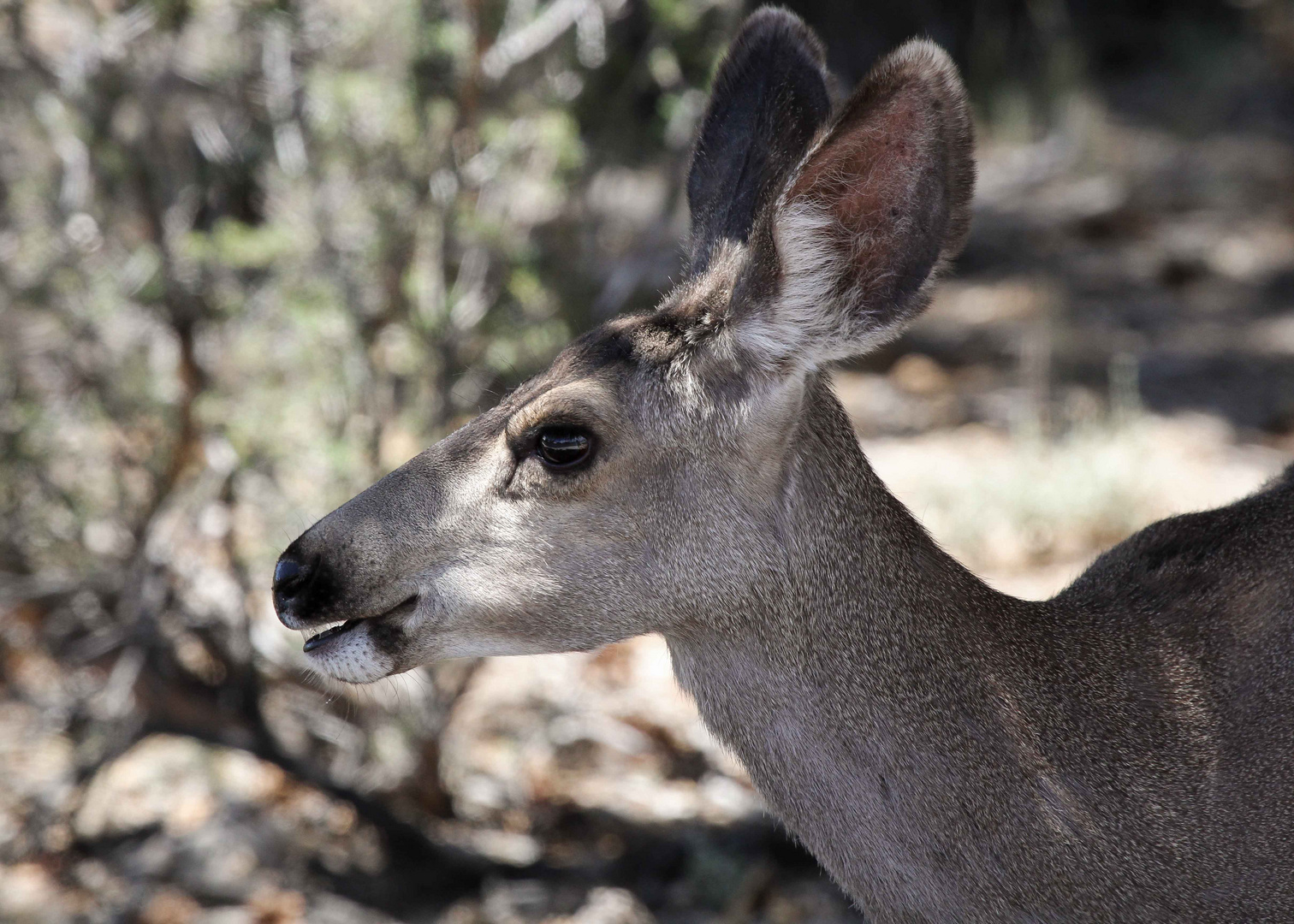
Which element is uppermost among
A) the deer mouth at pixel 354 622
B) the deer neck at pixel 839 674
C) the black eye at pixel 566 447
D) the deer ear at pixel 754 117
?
the deer ear at pixel 754 117

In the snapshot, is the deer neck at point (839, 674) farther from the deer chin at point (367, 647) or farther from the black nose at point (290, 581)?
the black nose at point (290, 581)

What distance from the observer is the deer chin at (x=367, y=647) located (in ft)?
9.14

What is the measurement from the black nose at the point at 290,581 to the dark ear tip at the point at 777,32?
1.66 meters

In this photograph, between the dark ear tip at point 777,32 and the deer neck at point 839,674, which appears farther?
the dark ear tip at point 777,32

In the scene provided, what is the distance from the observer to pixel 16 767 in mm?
5227

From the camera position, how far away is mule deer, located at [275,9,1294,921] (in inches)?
Result: 107

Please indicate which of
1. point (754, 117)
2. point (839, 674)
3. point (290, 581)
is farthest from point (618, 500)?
point (754, 117)

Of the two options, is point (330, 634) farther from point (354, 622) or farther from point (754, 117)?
point (754, 117)

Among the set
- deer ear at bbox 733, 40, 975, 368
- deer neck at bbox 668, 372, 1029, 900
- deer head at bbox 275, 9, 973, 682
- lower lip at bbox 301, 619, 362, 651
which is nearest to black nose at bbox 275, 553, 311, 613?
deer head at bbox 275, 9, 973, 682

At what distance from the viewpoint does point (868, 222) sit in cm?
265

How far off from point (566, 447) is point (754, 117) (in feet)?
3.43

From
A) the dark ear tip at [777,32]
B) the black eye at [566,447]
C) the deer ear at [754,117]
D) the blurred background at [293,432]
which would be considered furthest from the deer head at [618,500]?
the blurred background at [293,432]

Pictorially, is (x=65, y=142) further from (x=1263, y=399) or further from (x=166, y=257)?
(x=1263, y=399)

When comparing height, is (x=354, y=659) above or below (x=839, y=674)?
above
